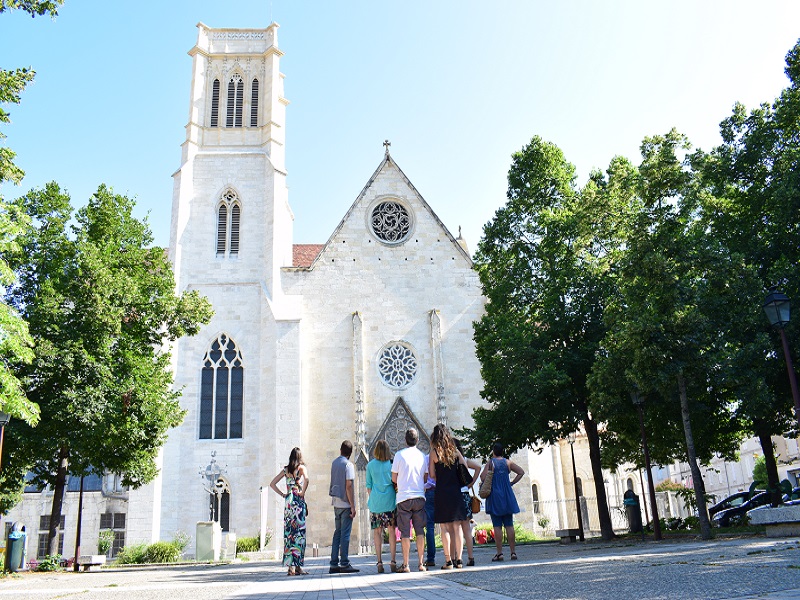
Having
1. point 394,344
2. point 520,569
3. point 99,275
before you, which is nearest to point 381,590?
point 520,569

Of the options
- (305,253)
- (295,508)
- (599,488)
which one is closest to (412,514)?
(295,508)

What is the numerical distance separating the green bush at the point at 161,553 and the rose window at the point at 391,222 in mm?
15810

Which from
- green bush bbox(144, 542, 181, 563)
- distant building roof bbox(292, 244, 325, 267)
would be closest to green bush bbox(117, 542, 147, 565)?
green bush bbox(144, 542, 181, 563)

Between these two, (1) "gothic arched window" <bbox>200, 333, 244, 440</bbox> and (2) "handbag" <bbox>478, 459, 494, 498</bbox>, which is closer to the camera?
(2) "handbag" <bbox>478, 459, 494, 498</bbox>

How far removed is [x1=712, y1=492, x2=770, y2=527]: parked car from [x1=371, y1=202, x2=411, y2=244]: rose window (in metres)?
17.4

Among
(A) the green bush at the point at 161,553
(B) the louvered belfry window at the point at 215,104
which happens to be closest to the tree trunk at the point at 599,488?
(A) the green bush at the point at 161,553

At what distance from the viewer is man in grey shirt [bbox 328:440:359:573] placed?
Result: 1071 centimetres

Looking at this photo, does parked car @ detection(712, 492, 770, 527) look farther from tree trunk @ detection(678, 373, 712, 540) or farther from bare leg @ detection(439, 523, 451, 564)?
bare leg @ detection(439, 523, 451, 564)

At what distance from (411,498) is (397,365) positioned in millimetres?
20533

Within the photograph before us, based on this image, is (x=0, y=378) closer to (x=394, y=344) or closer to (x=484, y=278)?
(x=484, y=278)

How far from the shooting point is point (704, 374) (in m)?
15.1

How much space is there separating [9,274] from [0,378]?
1.49 metres

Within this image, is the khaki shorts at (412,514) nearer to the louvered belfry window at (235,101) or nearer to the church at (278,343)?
the church at (278,343)

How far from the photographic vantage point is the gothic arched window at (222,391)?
28.5m
